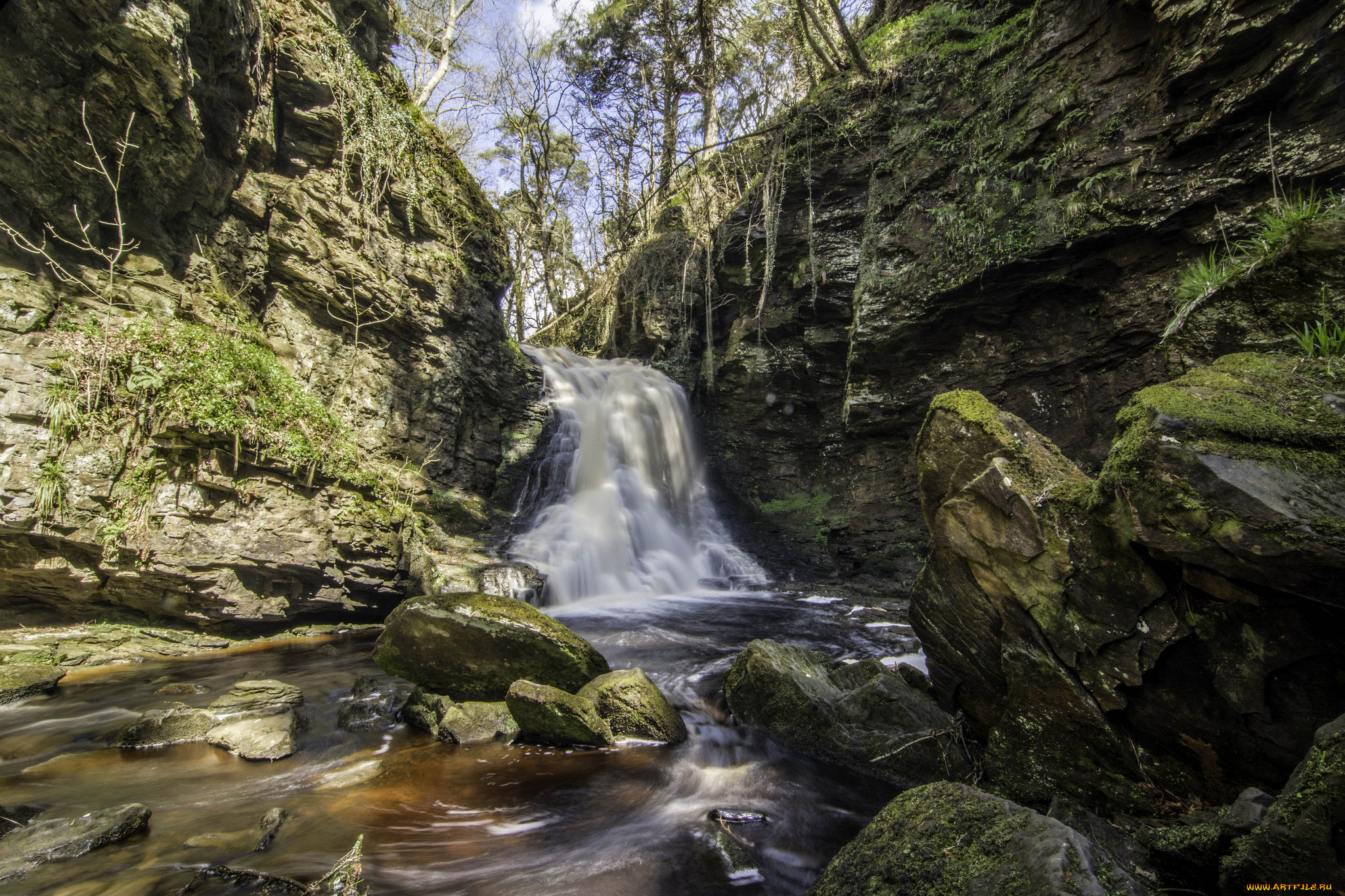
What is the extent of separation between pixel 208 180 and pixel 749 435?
10010 mm

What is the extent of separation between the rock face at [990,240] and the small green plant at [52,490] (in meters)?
9.64

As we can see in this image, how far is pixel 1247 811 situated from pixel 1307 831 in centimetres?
40

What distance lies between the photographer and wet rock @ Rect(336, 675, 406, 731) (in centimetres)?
435

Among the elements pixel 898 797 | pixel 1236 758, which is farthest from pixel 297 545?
pixel 1236 758

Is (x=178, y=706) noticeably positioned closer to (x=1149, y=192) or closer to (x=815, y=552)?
(x=815, y=552)

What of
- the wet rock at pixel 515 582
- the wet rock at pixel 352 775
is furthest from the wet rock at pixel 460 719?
the wet rock at pixel 515 582

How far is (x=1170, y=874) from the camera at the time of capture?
1.99 meters

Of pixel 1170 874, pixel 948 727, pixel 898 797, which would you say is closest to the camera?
pixel 1170 874

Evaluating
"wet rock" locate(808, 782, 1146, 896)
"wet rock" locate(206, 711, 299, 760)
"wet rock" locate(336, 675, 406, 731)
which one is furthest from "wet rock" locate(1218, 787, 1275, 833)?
"wet rock" locate(206, 711, 299, 760)

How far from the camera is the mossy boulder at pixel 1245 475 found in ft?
6.38

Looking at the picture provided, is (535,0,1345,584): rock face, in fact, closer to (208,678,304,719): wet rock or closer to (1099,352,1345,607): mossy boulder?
(1099,352,1345,607): mossy boulder

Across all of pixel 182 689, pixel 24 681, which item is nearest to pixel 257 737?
pixel 182 689

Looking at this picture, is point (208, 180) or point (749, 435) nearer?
point (208, 180)

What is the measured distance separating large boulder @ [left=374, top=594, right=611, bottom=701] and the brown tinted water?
0.51 m
